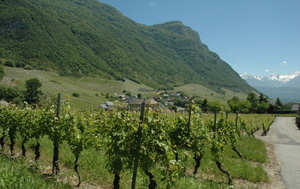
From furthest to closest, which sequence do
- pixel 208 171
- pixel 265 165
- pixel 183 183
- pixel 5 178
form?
pixel 265 165
pixel 208 171
pixel 183 183
pixel 5 178

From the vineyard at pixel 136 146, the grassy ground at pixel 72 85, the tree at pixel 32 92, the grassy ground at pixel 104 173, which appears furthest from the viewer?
the grassy ground at pixel 72 85

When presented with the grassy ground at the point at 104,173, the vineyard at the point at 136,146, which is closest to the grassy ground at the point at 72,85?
the grassy ground at the point at 104,173

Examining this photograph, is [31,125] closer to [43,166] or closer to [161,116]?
[43,166]

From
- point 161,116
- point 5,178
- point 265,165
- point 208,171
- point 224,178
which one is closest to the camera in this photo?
point 5,178

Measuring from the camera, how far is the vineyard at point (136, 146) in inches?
203

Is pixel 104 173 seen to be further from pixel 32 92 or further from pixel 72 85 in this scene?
pixel 72 85

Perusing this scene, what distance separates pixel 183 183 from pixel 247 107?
103050 mm

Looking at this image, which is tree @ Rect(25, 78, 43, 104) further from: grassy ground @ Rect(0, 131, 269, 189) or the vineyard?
grassy ground @ Rect(0, 131, 269, 189)

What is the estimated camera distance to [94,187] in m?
7.14

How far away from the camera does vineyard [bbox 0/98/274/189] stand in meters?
5.14

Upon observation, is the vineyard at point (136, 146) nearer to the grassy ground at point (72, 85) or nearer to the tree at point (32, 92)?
the tree at point (32, 92)

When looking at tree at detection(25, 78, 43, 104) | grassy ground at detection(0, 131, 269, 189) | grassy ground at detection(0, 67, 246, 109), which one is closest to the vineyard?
grassy ground at detection(0, 131, 269, 189)

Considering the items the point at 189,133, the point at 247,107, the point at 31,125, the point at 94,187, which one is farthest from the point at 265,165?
the point at 247,107

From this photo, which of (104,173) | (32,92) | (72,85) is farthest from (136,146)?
(72,85)
